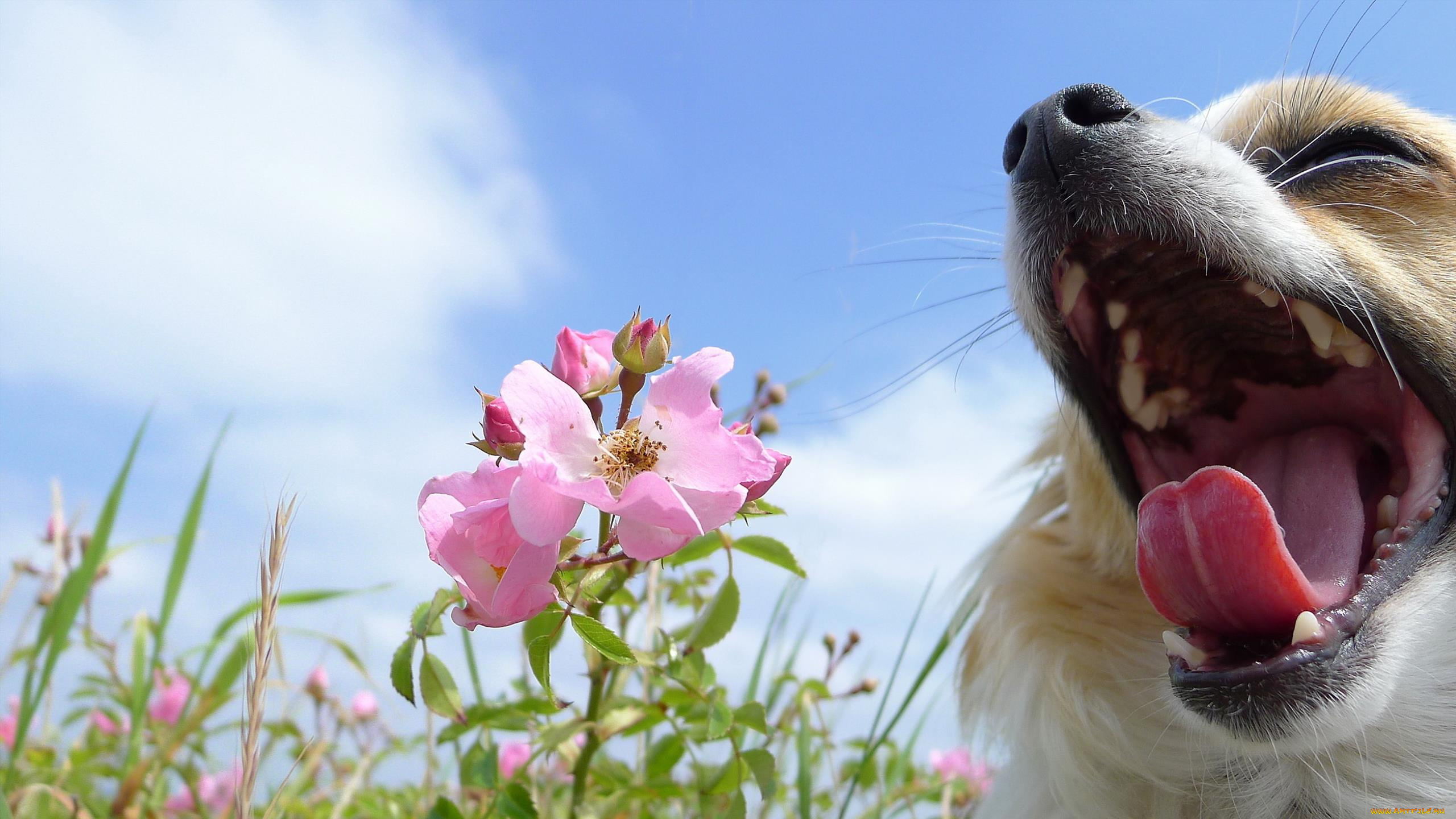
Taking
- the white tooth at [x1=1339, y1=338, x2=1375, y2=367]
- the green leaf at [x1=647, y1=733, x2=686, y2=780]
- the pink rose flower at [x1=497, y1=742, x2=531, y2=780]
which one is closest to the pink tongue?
the white tooth at [x1=1339, y1=338, x2=1375, y2=367]

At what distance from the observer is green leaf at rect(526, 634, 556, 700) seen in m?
0.89

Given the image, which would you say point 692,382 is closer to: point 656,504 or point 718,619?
point 656,504

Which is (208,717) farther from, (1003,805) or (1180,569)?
(1180,569)

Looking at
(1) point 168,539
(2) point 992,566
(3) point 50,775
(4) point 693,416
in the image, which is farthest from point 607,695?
(1) point 168,539

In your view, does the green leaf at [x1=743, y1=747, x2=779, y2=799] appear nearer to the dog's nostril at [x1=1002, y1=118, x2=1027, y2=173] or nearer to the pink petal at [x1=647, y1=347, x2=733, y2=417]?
the pink petal at [x1=647, y1=347, x2=733, y2=417]

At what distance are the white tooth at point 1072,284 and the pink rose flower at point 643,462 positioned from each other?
1.32 metres

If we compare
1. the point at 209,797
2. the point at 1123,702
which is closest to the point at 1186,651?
the point at 1123,702

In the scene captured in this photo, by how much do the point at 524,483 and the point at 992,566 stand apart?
1.84 meters

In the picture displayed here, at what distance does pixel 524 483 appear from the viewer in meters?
0.72

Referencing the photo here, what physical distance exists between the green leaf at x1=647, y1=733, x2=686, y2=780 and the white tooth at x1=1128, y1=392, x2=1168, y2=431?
121 cm

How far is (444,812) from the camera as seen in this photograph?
1.35m

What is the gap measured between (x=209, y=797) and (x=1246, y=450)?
9.01 feet

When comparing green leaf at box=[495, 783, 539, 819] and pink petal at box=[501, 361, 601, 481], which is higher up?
pink petal at box=[501, 361, 601, 481]

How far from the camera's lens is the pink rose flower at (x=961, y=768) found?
294 cm
